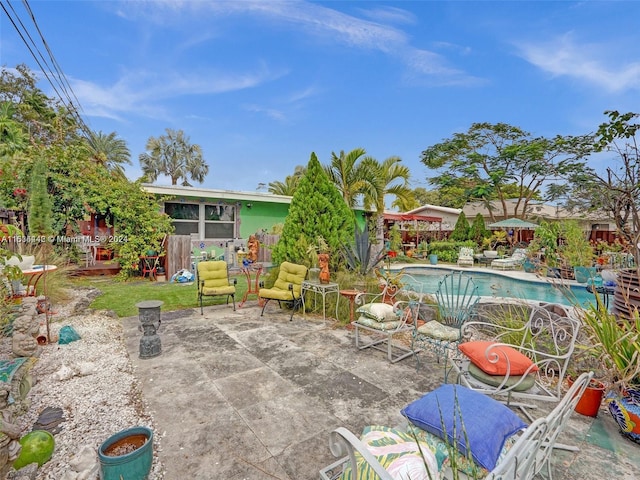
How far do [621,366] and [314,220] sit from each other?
5.03 meters

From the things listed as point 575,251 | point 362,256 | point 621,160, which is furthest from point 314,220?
point 575,251

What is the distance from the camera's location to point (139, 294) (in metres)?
7.45

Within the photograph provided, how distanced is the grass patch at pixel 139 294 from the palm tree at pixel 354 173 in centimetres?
702

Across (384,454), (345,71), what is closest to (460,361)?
(384,454)

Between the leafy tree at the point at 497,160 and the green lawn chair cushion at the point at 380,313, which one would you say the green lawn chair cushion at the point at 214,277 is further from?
the leafy tree at the point at 497,160

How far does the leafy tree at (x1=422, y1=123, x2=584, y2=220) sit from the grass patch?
734 inches

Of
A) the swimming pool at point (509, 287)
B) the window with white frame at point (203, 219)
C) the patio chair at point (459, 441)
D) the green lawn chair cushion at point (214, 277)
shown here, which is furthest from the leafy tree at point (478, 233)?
the patio chair at point (459, 441)

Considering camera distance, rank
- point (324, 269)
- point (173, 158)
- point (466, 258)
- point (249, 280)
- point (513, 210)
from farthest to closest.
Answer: point (173, 158) → point (513, 210) → point (466, 258) → point (249, 280) → point (324, 269)

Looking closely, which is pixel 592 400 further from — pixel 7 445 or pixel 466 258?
pixel 466 258

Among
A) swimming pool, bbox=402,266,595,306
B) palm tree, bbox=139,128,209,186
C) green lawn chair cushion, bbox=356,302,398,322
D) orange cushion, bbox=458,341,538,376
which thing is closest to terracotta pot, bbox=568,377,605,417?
orange cushion, bbox=458,341,538,376

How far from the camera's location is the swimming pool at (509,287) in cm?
788

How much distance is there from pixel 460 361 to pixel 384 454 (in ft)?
6.62

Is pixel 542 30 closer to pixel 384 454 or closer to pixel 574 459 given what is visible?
pixel 574 459

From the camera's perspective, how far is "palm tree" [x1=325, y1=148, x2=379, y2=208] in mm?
14047
